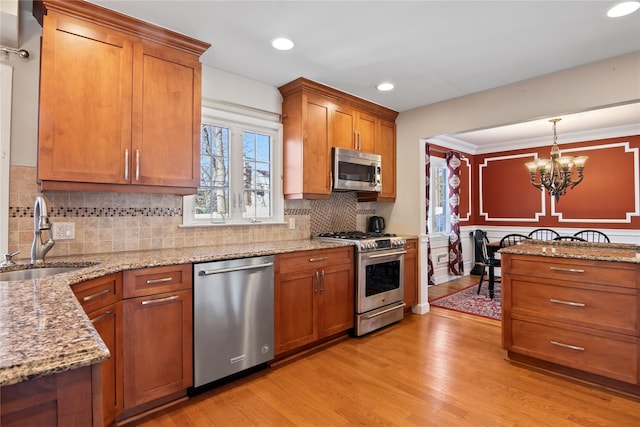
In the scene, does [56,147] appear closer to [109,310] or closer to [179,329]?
[109,310]

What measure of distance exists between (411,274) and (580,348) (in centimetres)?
170

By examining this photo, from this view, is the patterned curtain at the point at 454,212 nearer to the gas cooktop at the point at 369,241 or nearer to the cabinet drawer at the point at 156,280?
the gas cooktop at the point at 369,241

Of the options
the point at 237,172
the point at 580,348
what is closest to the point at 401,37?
the point at 237,172

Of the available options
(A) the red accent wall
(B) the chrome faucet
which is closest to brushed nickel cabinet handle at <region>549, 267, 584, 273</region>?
(B) the chrome faucet

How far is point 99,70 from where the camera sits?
2037 mm

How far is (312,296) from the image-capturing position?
2840 mm

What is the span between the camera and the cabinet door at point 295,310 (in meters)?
2.61

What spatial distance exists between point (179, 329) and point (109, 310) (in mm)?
449

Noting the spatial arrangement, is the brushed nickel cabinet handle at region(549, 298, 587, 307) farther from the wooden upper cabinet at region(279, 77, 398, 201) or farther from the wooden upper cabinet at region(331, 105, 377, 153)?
the wooden upper cabinet at region(331, 105, 377, 153)

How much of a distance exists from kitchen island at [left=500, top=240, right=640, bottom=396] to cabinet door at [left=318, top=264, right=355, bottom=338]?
1.29 m

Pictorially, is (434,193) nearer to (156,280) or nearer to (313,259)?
(313,259)

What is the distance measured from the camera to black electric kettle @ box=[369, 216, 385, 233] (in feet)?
13.7

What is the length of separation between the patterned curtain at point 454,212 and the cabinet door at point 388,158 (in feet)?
6.39

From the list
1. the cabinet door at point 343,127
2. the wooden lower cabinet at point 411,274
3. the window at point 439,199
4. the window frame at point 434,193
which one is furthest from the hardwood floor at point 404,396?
the window at point 439,199
